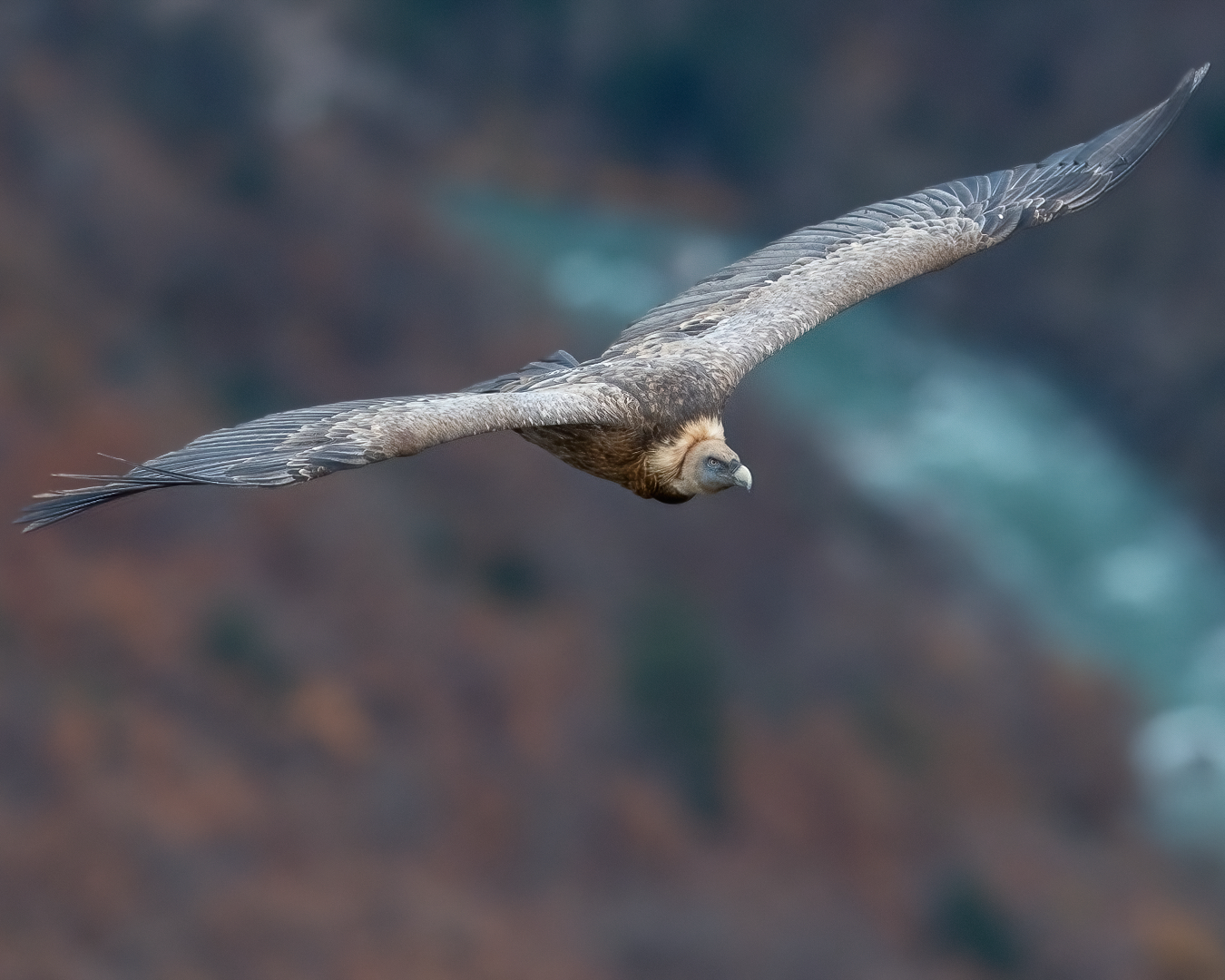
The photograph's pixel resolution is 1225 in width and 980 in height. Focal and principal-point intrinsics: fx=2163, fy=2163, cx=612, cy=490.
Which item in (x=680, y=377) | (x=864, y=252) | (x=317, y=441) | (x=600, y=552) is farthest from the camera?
(x=600, y=552)

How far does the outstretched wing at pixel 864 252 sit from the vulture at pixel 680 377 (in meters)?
0.02

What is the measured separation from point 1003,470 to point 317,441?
190 ft

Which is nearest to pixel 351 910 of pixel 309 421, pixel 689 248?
pixel 689 248

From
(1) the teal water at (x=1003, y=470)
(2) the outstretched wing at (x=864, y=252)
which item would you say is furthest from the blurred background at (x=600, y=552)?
(2) the outstretched wing at (x=864, y=252)

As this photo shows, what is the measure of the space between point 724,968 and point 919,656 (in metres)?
14.5

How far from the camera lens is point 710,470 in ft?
52.0

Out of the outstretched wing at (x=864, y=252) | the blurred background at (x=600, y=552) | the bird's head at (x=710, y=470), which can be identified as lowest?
the bird's head at (x=710, y=470)

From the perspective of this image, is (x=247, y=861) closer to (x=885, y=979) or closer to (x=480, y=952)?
(x=480, y=952)

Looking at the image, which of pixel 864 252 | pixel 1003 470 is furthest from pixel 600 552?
pixel 864 252

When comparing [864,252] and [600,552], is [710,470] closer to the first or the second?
[864,252]

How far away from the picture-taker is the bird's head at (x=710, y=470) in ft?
51.7

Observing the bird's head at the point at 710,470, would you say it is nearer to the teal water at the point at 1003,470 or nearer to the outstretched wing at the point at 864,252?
the outstretched wing at the point at 864,252

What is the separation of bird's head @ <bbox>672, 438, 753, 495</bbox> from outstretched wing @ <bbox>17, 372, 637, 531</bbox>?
1.09 metres

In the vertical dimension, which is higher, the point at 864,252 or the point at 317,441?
the point at 864,252
